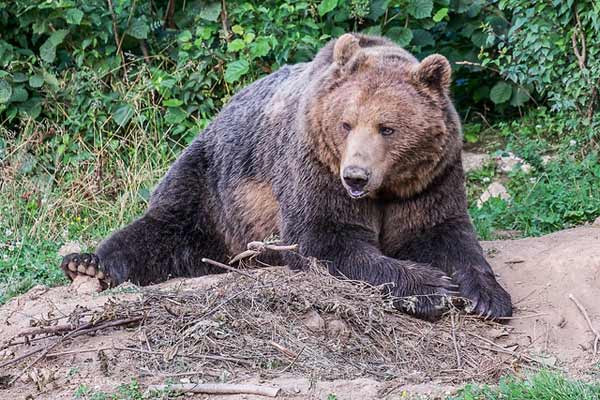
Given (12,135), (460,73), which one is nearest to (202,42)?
(12,135)

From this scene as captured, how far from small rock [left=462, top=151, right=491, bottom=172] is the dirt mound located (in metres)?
2.83

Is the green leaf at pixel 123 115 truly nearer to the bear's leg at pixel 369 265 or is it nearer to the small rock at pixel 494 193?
the small rock at pixel 494 193

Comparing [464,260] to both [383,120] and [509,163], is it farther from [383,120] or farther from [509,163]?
[509,163]

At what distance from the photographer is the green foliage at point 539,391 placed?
3.89 meters

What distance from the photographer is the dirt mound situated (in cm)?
441

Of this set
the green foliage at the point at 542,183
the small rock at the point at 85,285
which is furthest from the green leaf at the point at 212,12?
the small rock at the point at 85,285

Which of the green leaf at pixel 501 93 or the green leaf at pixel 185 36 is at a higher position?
the green leaf at pixel 185 36

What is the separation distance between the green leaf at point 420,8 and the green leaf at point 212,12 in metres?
1.55

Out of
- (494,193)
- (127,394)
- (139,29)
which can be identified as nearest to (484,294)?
(127,394)

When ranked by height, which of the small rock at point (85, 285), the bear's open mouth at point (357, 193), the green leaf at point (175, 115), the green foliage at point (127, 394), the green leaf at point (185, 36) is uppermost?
the green leaf at point (185, 36)

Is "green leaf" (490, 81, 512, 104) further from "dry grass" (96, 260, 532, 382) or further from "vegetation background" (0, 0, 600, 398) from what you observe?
"dry grass" (96, 260, 532, 382)

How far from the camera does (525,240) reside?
654cm

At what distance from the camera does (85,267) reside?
6082 millimetres

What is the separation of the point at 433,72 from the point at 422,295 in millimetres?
1194
